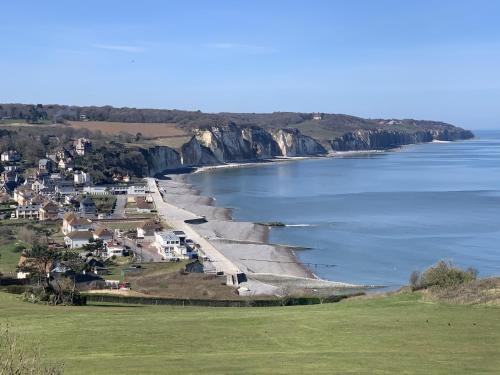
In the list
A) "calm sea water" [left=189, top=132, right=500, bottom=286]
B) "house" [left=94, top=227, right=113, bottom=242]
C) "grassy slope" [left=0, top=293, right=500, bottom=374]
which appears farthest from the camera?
"house" [left=94, top=227, right=113, bottom=242]

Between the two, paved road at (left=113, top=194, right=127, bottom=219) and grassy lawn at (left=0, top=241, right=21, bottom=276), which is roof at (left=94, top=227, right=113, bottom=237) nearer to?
grassy lawn at (left=0, top=241, right=21, bottom=276)

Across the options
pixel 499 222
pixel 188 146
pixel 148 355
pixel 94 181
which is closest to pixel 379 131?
pixel 188 146

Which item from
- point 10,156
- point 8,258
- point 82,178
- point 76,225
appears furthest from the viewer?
point 10,156

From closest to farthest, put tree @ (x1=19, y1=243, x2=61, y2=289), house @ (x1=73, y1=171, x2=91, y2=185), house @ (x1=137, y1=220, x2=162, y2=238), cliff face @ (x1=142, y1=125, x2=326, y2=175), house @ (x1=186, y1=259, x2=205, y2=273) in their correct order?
tree @ (x1=19, y1=243, x2=61, y2=289) < house @ (x1=186, y1=259, x2=205, y2=273) < house @ (x1=137, y1=220, x2=162, y2=238) < house @ (x1=73, y1=171, x2=91, y2=185) < cliff face @ (x1=142, y1=125, x2=326, y2=175)

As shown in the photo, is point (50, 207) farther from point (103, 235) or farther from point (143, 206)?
point (103, 235)

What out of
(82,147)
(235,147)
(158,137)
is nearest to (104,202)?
(82,147)

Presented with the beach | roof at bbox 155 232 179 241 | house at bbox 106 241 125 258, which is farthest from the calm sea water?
house at bbox 106 241 125 258
